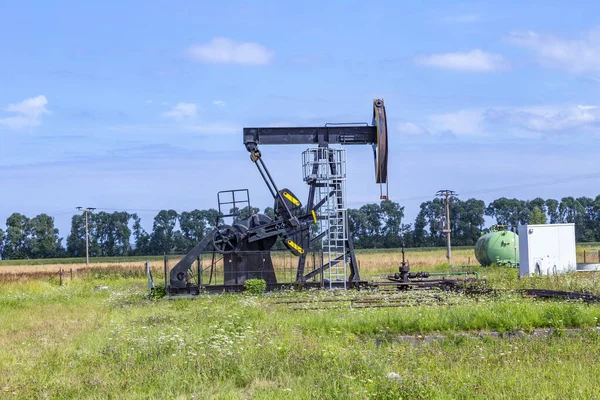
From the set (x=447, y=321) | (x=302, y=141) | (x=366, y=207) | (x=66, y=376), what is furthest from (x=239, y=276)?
(x=366, y=207)

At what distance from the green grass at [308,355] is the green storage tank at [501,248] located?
15697 millimetres

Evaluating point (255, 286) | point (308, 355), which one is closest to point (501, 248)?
point (255, 286)

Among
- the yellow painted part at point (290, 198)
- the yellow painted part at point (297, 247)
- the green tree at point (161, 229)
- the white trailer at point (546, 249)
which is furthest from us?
the green tree at point (161, 229)

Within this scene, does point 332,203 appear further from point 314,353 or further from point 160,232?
point 160,232

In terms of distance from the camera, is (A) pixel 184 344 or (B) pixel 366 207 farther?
(B) pixel 366 207

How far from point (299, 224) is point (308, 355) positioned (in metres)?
11.9

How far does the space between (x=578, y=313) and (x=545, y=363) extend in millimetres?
3481

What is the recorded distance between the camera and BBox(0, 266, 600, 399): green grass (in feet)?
23.0

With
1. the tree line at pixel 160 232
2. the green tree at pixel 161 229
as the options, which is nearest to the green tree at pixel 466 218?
the tree line at pixel 160 232

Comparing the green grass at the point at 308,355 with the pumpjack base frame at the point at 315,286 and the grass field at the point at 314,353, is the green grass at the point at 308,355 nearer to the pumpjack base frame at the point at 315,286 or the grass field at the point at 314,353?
the grass field at the point at 314,353

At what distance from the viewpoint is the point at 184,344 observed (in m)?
9.17

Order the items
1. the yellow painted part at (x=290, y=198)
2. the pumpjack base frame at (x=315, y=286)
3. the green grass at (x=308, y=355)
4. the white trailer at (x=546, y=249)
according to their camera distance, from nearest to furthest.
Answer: the green grass at (x=308, y=355) → the pumpjack base frame at (x=315, y=286) → the yellow painted part at (x=290, y=198) → the white trailer at (x=546, y=249)

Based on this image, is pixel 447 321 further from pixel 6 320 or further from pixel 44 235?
pixel 44 235

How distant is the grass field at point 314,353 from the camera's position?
703cm
